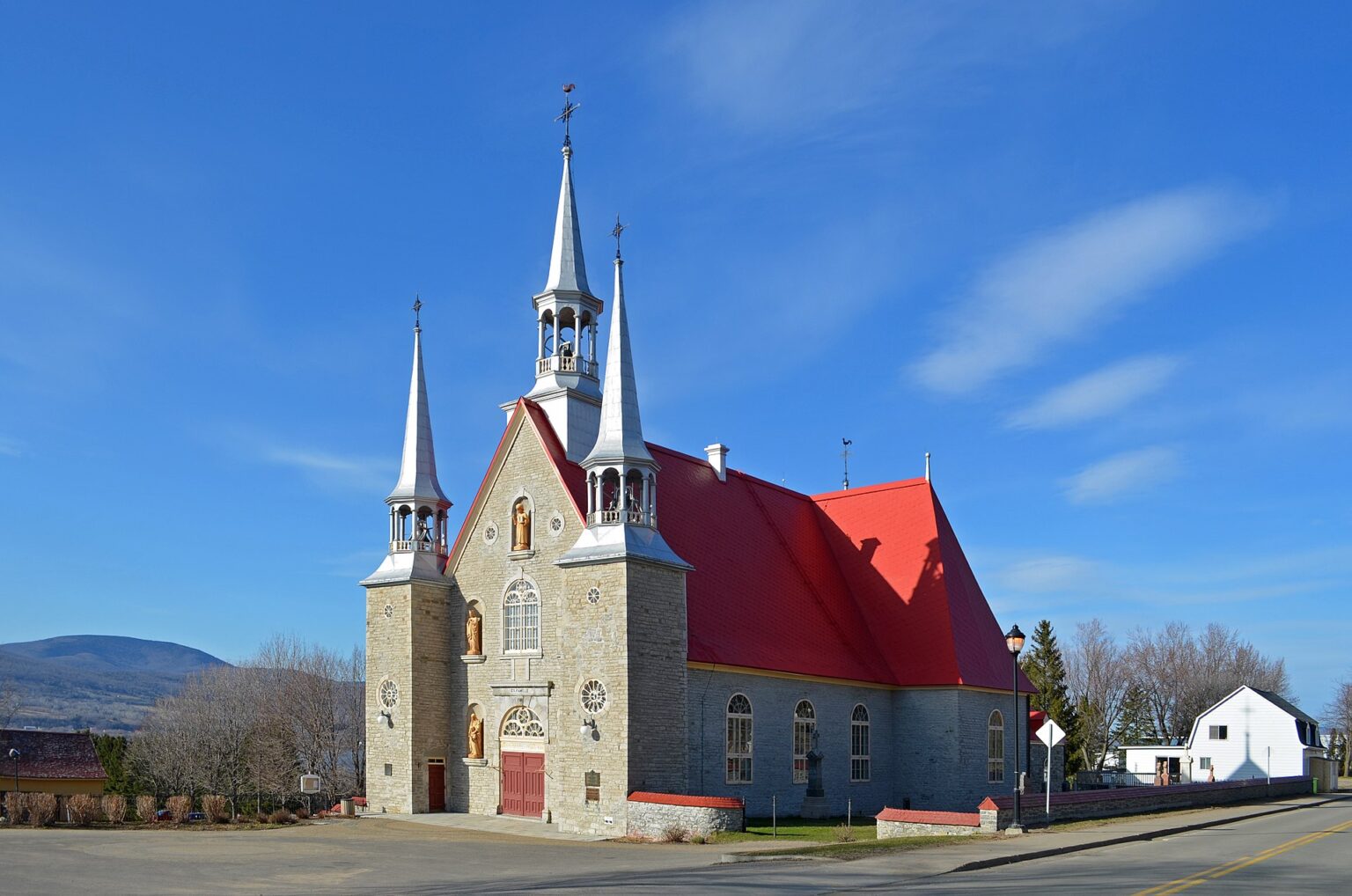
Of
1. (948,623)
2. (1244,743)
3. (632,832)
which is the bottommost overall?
(1244,743)

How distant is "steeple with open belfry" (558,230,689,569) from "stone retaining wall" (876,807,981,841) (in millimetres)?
8651

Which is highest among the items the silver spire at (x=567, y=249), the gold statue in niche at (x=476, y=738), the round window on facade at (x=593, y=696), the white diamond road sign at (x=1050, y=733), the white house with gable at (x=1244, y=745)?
the silver spire at (x=567, y=249)

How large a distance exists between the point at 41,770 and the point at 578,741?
38089mm

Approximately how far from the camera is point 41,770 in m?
55.4

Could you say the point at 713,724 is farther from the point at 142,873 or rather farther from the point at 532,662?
the point at 142,873

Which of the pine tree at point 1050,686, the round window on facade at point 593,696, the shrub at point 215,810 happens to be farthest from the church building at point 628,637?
the pine tree at point 1050,686

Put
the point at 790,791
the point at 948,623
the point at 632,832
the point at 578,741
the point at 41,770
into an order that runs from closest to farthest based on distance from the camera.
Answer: the point at 632,832 → the point at 578,741 → the point at 790,791 → the point at 948,623 → the point at 41,770

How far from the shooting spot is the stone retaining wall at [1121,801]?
27.6 metres

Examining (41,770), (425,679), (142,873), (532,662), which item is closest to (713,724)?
(532,662)

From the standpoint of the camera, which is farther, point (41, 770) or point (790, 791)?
point (41, 770)

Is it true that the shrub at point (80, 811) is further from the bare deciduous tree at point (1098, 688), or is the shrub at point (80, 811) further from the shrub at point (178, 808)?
the bare deciduous tree at point (1098, 688)

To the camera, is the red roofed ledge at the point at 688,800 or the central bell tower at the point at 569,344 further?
the central bell tower at the point at 569,344

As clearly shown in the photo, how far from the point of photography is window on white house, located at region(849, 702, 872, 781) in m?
37.2

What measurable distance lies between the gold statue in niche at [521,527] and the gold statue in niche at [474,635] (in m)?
2.52
